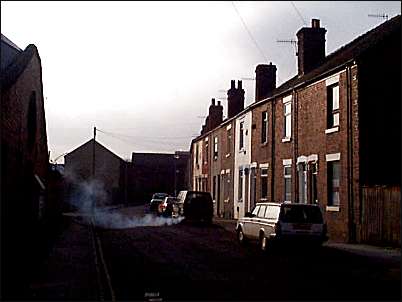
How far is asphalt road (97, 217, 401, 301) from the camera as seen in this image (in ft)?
38.9

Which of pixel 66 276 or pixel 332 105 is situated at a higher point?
pixel 332 105

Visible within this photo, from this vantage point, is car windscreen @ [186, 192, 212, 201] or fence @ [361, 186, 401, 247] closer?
fence @ [361, 186, 401, 247]

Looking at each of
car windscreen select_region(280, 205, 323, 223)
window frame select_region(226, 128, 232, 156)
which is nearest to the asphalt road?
car windscreen select_region(280, 205, 323, 223)

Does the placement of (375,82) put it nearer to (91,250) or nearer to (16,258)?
(91,250)

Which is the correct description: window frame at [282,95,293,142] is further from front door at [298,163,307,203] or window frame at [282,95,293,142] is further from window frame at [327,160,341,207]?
window frame at [327,160,341,207]

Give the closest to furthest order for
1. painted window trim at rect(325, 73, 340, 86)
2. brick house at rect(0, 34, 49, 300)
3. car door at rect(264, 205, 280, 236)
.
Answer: brick house at rect(0, 34, 49, 300), car door at rect(264, 205, 280, 236), painted window trim at rect(325, 73, 340, 86)

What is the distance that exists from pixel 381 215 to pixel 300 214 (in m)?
3.14

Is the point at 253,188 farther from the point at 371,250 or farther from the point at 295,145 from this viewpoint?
the point at 371,250

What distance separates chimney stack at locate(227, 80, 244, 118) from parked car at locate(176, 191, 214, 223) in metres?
10.3

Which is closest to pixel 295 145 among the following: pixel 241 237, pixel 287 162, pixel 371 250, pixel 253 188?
pixel 287 162

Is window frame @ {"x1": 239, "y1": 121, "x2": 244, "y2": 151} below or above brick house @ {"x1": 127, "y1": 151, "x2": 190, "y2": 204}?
above

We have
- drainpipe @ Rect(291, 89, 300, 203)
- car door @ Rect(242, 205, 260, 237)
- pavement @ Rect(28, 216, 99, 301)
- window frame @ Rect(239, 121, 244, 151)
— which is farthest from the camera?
window frame @ Rect(239, 121, 244, 151)

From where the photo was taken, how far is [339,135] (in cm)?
2541

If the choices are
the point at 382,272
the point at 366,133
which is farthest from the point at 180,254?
the point at 366,133
